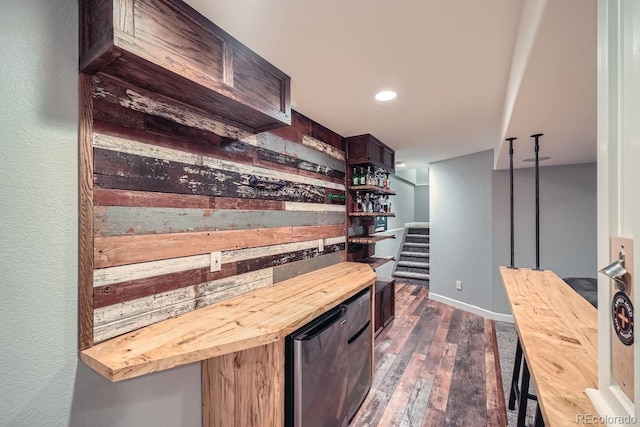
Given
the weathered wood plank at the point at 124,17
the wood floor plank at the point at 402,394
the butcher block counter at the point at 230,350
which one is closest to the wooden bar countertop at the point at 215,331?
the butcher block counter at the point at 230,350

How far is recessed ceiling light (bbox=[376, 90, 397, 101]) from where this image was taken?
6.42ft

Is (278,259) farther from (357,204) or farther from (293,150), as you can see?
(357,204)

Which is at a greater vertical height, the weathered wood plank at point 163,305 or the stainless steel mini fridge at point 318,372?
the weathered wood plank at point 163,305

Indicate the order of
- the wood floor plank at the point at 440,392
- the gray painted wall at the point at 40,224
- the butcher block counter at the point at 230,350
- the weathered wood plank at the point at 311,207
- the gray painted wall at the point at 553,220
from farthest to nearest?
the gray painted wall at the point at 553,220
the weathered wood plank at the point at 311,207
the wood floor plank at the point at 440,392
the butcher block counter at the point at 230,350
the gray painted wall at the point at 40,224

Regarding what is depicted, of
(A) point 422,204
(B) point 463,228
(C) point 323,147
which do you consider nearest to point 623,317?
(C) point 323,147

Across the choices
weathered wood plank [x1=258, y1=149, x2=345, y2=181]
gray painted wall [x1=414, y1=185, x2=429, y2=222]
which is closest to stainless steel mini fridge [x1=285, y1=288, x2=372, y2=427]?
weathered wood plank [x1=258, y1=149, x2=345, y2=181]

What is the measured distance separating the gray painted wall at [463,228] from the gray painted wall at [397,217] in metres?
0.94

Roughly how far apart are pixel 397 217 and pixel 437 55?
5.22 metres

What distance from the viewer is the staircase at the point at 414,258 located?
5.77 m

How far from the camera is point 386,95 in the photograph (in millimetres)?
2008

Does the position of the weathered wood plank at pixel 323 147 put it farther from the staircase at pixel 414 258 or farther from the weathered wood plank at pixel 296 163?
the staircase at pixel 414 258

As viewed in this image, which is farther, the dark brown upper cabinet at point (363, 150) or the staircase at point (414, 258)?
the staircase at point (414, 258)

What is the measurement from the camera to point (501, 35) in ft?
4.36

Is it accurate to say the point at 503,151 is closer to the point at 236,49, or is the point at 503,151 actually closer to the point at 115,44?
the point at 236,49
